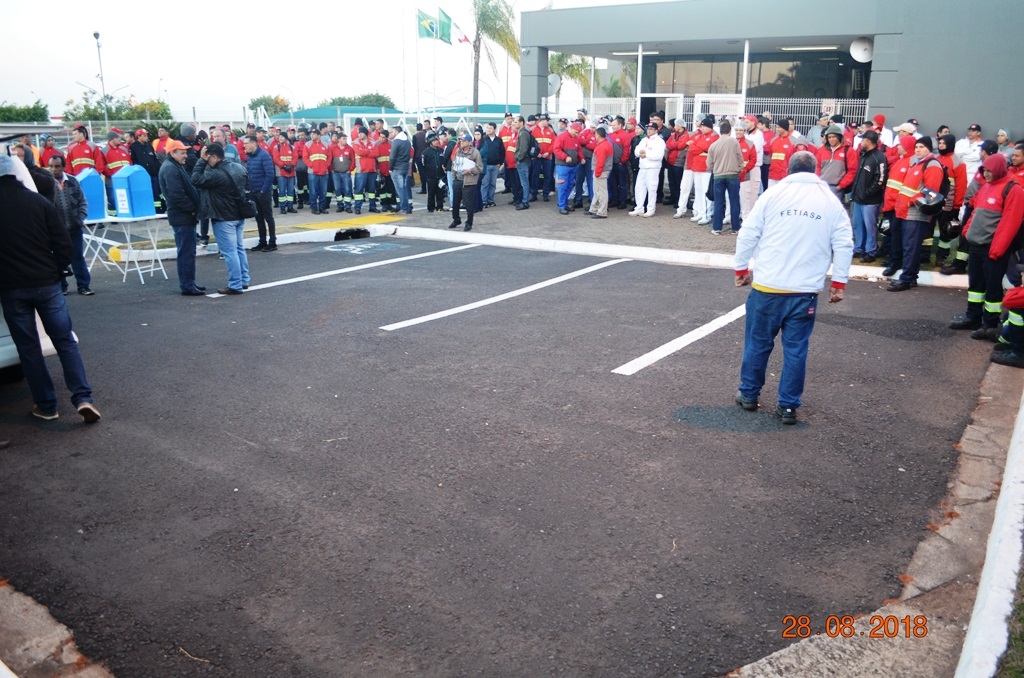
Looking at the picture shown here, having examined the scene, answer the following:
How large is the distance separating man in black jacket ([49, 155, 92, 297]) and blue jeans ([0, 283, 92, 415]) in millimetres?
4234

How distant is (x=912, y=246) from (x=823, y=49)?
16.8m

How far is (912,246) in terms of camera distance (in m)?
10.7

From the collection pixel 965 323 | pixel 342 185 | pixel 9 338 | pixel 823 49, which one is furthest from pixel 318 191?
pixel 823 49

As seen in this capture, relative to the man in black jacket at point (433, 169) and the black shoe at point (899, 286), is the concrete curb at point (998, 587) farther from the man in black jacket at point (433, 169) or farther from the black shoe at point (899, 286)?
the man in black jacket at point (433, 169)

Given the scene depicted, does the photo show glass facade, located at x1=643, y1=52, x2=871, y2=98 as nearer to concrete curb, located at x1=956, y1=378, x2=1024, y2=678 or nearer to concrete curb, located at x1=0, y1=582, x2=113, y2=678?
concrete curb, located at x1=956, y1=378, x2=1024, y2=678

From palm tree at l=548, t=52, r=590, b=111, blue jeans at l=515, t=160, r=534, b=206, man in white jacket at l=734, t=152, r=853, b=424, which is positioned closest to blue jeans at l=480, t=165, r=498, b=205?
blue jeans at l=515, t=160, r=534, b=206

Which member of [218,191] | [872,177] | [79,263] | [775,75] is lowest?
[79,263]

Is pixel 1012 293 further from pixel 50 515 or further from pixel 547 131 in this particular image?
pixel 547 131

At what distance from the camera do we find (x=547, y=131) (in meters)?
19.5

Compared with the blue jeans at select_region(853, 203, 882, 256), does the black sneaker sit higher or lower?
lower

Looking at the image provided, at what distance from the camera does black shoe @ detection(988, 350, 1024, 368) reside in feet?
25.0

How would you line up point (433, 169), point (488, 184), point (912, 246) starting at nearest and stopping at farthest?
point (912, 246) → point (433, 169) → point (488, 184)

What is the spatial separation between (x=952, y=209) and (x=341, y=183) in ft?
41.7

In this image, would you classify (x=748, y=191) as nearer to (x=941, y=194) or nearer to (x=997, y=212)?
(x=941, y=194)
